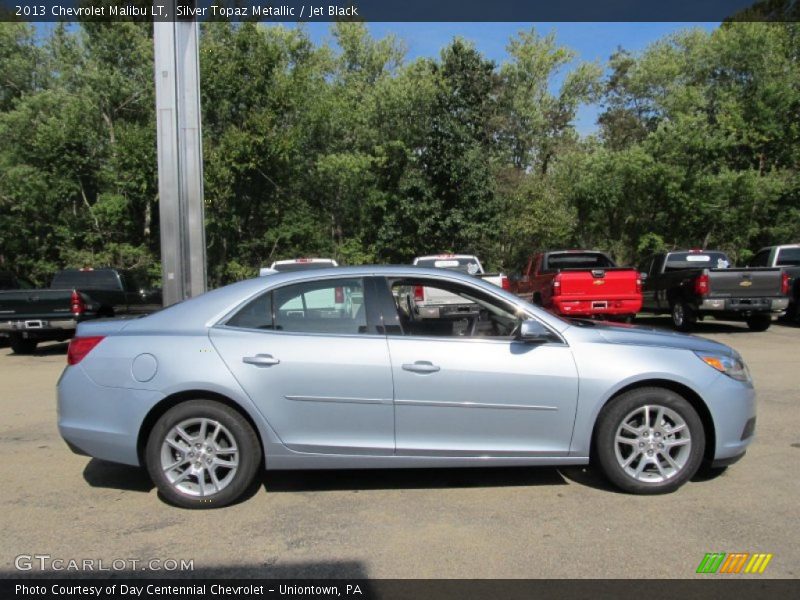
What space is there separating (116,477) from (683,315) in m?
12.8

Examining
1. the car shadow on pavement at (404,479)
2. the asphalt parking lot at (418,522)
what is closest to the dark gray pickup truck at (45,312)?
the asphalt parking lot at (418,522)

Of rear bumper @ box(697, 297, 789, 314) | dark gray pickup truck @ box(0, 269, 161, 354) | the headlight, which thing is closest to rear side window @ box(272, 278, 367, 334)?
the headlight

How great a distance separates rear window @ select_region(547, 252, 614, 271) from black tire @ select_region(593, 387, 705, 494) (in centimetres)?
1134

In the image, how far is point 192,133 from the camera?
10984 mm

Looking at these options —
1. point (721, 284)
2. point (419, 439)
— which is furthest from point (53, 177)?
point (419, 439)

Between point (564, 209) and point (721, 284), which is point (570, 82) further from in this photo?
point (721, 284)

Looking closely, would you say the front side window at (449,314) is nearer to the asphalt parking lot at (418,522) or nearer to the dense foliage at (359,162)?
the asphalt parking lot at (418,522)

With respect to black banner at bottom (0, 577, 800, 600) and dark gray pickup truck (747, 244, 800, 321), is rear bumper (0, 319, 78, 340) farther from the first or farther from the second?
dark gray pickup truck (747, 244, 800, 321)

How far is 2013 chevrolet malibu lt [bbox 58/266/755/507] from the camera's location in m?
4.48

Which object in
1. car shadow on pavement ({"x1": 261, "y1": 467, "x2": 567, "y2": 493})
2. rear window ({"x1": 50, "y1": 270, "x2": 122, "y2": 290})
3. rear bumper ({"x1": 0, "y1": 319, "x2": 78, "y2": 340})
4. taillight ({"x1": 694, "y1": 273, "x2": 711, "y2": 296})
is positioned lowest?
rear bumper ({"x1": 0, "y1": 319, "x2": 78, "y2": 340})

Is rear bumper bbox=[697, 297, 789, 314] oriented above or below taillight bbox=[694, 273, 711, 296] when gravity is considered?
below

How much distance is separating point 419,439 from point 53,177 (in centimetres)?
2649

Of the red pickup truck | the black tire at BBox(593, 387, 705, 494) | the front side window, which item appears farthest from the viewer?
the red pickup truck

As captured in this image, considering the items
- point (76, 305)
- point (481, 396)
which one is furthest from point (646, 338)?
point (76, 305)
